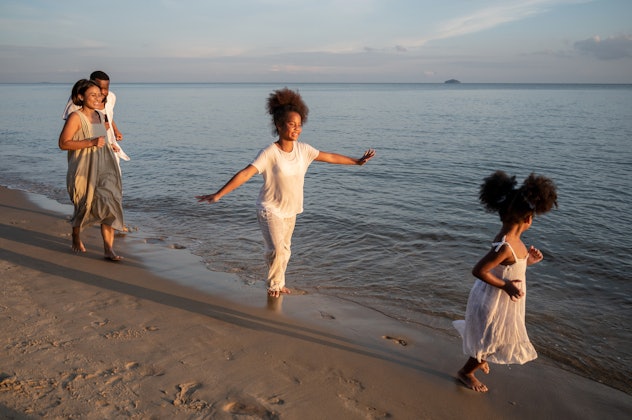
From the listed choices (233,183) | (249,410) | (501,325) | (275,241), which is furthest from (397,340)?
(233,183)

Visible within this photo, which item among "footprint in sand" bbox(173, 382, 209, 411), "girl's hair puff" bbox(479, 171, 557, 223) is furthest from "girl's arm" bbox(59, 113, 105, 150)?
"girl's hair puff" bbox(479, 171, 557, 223)

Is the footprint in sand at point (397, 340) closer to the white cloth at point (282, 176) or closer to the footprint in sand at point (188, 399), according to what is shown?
the white cloth at point (282, 176)

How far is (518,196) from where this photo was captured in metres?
3.36

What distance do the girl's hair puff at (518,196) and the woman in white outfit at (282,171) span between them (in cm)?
179

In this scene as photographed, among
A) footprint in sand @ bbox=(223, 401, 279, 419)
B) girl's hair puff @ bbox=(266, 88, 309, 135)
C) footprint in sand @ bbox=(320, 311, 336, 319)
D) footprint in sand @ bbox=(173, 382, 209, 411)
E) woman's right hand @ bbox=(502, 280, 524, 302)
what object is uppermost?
girl's hair puff @ bbox=(266, 88, 309, 135)

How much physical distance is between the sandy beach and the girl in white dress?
347 mm

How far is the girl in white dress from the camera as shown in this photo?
3.32 meters

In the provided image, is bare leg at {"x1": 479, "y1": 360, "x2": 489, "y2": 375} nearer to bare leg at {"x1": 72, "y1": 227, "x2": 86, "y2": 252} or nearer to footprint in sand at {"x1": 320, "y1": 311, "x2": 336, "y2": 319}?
footprint in sand at {"x1": 320, "y1": 311, "x2": 336, "y2": 319}

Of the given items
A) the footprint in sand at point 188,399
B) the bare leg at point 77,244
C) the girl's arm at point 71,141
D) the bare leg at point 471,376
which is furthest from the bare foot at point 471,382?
the bare leg at point 77,244

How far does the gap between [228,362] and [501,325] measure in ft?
6.64

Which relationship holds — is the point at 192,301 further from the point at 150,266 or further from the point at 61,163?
the point at 61,163

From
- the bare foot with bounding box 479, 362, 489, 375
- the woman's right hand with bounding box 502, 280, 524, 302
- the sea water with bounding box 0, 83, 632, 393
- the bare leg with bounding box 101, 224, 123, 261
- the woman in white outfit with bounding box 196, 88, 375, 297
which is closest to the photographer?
the woman's right hand with bounding box 502, 280, 524, 302

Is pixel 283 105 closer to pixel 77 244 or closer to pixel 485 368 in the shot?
pixel 485 368

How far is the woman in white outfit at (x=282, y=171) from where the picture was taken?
4.68 meters
